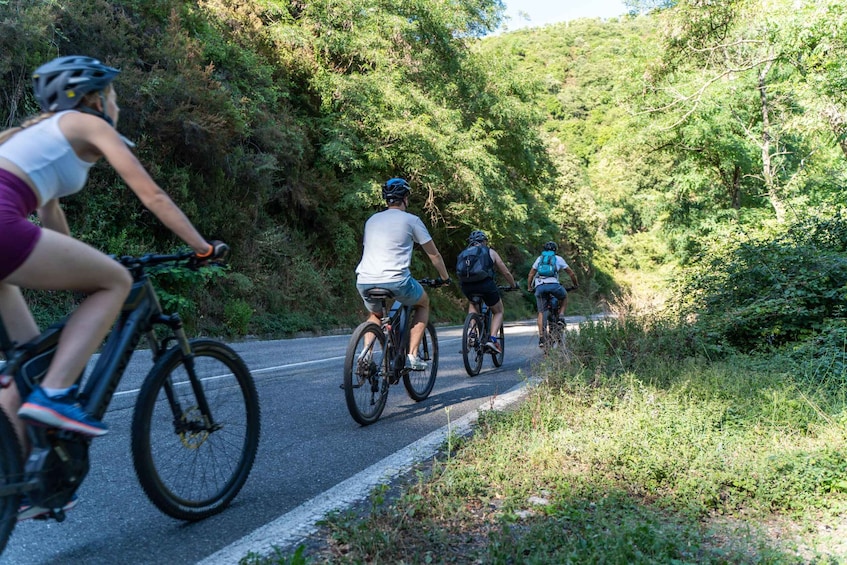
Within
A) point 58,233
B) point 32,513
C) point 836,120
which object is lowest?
point 32,513

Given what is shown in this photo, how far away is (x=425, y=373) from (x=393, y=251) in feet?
4.81

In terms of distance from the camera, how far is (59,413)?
2.57m

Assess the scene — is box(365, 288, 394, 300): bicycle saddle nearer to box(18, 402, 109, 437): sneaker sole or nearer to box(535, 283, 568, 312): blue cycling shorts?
box(18, 402, 109, 437): sneaker sole

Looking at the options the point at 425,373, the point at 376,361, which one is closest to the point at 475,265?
the point at 425,373

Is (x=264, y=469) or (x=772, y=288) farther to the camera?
(x=772, y=288)

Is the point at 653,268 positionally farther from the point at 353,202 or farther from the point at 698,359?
the point at 698,359

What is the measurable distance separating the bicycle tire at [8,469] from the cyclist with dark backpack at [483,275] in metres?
6.51

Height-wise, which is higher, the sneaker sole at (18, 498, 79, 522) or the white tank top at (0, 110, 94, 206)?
the white tank top at (0, 110, 94, 206)

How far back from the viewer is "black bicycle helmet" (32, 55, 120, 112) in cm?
265

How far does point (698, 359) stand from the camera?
20.4 ft

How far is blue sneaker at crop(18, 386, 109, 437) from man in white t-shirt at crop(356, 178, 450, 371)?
10.0 feet

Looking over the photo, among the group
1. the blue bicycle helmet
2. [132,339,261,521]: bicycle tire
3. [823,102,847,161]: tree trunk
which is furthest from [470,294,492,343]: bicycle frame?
[823,102,847,161]: tree trunk

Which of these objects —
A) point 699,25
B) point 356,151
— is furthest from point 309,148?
point 699,25

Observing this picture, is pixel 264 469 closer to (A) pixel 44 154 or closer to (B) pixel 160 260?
(B) pixel 160 260
